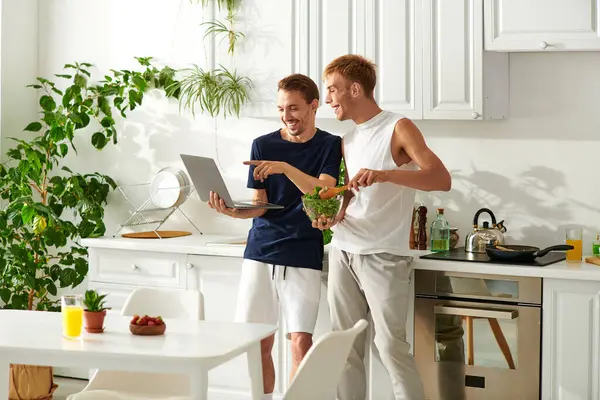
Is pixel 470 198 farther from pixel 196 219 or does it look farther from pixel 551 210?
pixel 196 219

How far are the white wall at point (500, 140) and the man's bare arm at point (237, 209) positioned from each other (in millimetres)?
1098

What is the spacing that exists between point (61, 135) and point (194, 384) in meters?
2.72

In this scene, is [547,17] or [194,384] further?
[547,17]

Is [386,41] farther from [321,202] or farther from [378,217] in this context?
[321,202]

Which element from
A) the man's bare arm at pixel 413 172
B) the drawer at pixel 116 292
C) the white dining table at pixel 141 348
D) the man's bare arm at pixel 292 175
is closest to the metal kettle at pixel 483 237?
the man's bare arm at pixel 413 172

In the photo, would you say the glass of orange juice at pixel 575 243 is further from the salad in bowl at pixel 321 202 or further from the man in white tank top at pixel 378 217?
the salad in bowl at pixel 321 202

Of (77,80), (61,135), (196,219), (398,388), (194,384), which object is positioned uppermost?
(77,80)

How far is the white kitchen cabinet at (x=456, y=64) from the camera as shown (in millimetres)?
4227

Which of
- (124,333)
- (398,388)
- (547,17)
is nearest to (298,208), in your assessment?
(398,388)

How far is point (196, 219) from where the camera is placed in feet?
17.3

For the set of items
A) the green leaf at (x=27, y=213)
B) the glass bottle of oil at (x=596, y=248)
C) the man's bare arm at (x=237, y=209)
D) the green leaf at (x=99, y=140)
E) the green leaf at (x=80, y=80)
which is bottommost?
the glass bottle of oil at (x=596, y=248)

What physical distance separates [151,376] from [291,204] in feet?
2.92

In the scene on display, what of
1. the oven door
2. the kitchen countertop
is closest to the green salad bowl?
the kitchen countertop

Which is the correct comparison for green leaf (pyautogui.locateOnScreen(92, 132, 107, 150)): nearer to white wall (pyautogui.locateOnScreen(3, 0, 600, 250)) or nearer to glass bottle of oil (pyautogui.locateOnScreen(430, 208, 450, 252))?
white wall (pyautogui.locateOnScreen(3, 0, 600, 250))
